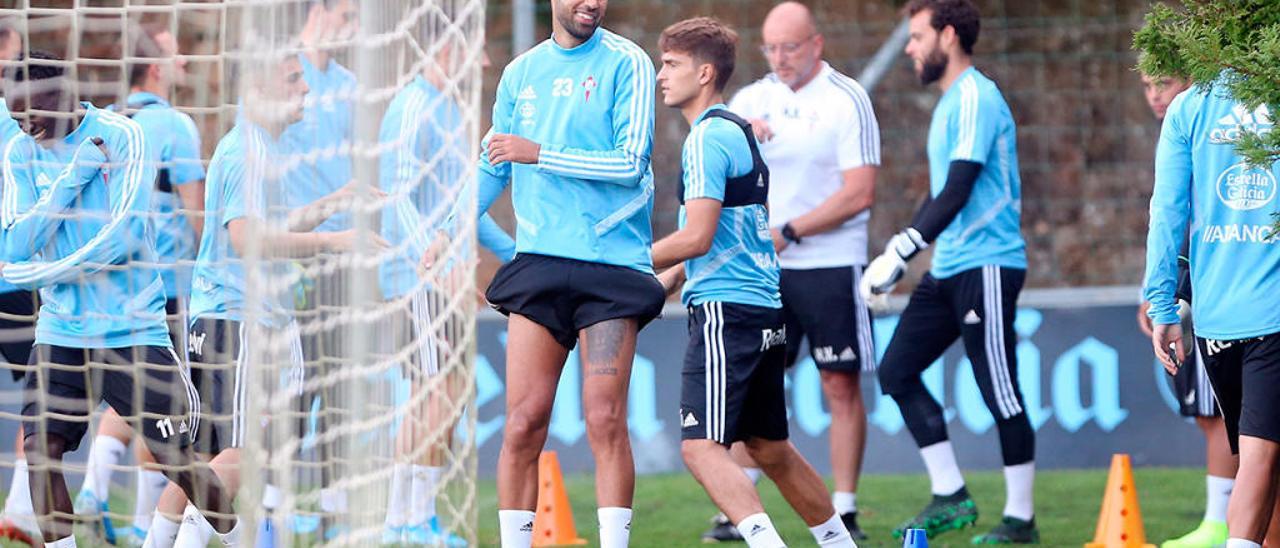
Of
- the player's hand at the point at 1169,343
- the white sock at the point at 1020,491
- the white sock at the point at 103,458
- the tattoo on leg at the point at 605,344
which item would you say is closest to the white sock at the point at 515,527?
the tattoo on leg at the point at 605,344

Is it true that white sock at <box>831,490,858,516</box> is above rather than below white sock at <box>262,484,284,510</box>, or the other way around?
below

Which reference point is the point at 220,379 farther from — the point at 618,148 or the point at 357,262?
the point at 357,262

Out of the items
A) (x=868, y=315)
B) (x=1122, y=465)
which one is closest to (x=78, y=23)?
(x=868, y=315)

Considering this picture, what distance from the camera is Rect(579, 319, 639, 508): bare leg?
5465 mm

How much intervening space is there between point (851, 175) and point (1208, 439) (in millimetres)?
1858

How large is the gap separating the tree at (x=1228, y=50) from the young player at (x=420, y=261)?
183cm

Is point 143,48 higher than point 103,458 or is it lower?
higher

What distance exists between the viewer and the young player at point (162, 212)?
21.3 ft

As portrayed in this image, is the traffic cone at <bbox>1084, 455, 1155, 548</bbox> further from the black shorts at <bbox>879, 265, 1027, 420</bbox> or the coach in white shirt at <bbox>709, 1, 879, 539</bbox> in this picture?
the coach in white shirt at <bbox>709, 1, 879, 539</bbox>

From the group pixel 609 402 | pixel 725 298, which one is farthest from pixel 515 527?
pixel 725 298

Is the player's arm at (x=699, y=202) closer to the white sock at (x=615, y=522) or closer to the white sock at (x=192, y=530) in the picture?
the white sock at (x=615, y=522)

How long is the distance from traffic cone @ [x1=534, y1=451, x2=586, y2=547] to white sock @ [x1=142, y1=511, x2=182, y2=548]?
1.66 meters

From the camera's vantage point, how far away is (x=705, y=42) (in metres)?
6.17

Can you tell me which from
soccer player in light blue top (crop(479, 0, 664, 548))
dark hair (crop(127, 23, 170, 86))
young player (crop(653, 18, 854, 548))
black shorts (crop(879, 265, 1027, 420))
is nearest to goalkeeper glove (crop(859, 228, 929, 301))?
black shorts (crop(879, 265, 1027, 420))
